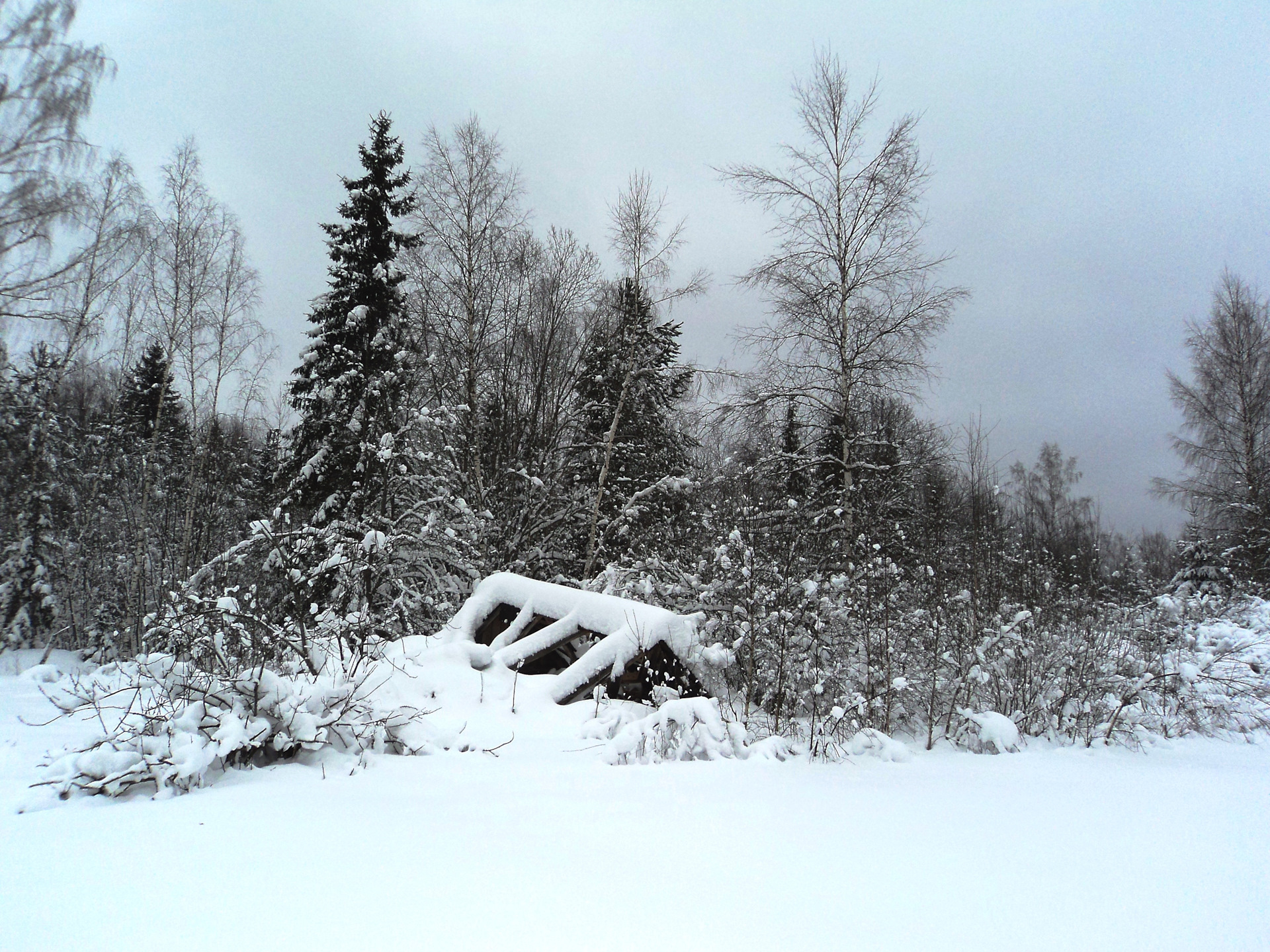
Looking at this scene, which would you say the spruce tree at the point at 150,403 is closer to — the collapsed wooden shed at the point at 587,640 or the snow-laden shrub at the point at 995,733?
the collapsed wooden shed at the point at 587,640

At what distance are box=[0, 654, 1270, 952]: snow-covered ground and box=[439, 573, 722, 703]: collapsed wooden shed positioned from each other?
159 centimetres

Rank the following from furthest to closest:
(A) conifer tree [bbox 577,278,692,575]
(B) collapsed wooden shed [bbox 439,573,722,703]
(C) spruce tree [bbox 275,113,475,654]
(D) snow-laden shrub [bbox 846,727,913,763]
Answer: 1. (A) conifer tree [bbox 577,278,692,575]
2. (C) spruce tree [bbox 275,113,475,654]
3. (B) collapsed wooden shed [bbox 439,573,722,703]
4. (D) snow-laden shrub [bbox 846,727,913,763]

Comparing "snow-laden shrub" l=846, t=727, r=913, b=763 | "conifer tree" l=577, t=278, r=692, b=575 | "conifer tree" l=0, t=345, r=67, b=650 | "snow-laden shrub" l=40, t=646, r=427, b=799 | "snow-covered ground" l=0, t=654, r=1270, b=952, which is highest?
"conifer tree" l=577, t=278, r=692, b=575

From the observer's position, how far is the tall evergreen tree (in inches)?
473

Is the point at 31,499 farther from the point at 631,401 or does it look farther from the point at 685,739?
the point at 685,739

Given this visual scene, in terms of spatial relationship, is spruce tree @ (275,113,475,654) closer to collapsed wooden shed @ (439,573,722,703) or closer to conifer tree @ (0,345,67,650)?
collapsed wooden shed @ (439,573,722,703)

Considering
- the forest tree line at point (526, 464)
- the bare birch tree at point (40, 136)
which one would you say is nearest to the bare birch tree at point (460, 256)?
the forest tree line at point (526, 464)

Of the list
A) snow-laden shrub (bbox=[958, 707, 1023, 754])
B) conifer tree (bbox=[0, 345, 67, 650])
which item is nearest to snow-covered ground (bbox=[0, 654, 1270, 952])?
snow-laden shrub (bbox=[958, 707, 1023, 754])

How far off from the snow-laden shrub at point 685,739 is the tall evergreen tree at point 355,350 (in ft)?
28.1

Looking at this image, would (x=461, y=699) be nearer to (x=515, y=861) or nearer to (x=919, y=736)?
(x=515, y=861)

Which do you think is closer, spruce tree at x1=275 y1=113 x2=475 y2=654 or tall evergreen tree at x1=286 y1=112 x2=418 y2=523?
spruce tree at x1=275 y1=113 x2=475 y2=654

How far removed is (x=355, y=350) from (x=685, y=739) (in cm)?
1222

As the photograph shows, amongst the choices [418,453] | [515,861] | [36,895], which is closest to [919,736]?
[515,861]

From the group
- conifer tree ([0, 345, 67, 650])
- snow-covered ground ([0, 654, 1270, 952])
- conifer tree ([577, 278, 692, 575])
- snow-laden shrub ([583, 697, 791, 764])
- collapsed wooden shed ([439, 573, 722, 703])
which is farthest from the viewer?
conifer tree ([577, 278, 692, 575])
